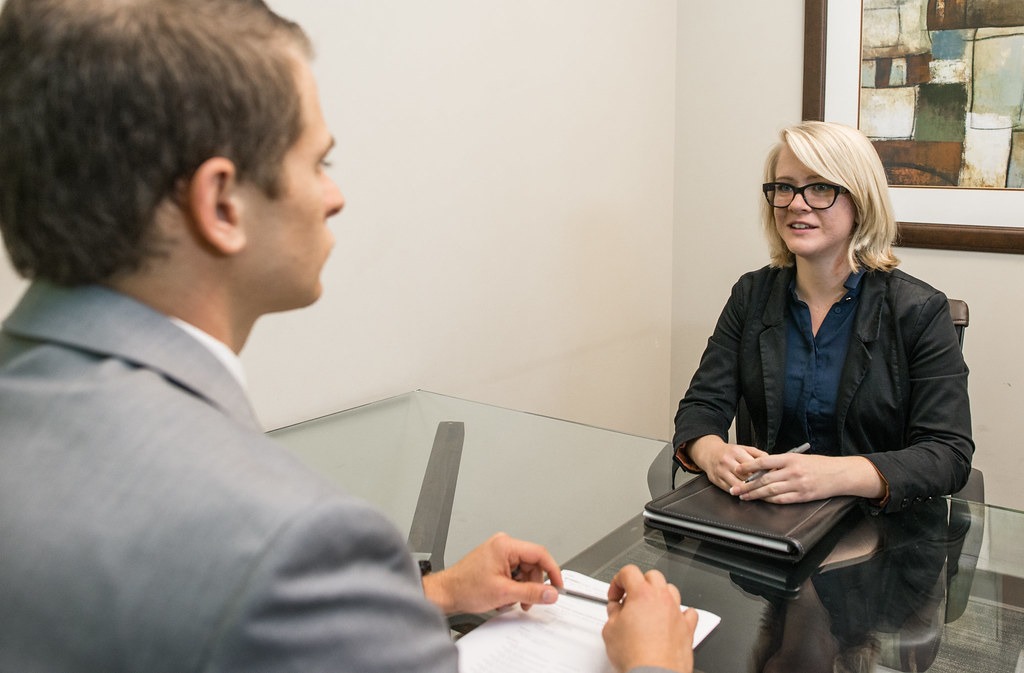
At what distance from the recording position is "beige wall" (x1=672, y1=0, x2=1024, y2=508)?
9.46 feet

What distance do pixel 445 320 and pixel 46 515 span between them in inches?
70.7

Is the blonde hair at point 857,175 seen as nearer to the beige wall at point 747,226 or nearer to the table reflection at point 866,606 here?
the table reflection at point 866,606

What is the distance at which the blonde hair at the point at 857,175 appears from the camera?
2082mm

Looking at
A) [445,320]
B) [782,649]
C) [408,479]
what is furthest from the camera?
[445,320]

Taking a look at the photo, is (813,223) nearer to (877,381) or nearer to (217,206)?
(877,381)

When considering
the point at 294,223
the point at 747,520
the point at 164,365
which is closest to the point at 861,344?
the point at 747,520

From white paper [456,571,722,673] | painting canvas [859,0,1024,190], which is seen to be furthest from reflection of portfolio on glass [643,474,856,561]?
painting canvas [859,0,1024,190]

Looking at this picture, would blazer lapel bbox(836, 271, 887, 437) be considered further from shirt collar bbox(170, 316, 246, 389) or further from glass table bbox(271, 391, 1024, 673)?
shirt collar bbox(170, 316, 246, 389)

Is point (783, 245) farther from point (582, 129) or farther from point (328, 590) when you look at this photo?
point (328, 590)

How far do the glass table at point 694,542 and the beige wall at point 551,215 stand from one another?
0.28m

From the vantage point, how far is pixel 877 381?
203cm

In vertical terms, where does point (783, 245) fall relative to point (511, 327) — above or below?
above

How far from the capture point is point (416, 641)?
2.30 feet

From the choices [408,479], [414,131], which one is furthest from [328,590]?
[414,131]
